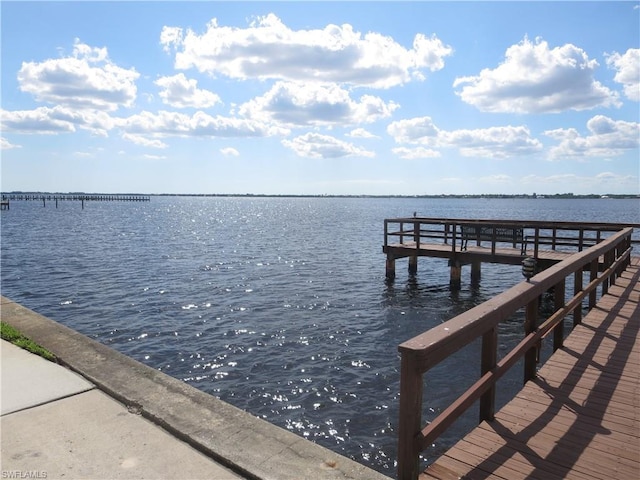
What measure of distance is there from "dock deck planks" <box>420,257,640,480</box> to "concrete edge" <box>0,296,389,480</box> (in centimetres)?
86

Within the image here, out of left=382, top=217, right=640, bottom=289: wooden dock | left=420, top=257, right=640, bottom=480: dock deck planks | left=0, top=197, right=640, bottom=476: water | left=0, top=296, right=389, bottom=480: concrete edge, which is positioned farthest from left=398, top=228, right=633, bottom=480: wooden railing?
left=382, top=217, right=640, bottom=289: wooden dock

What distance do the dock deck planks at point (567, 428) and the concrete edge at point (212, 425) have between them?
86cm

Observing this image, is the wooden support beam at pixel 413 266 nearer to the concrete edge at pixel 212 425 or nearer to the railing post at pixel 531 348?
the railing post at pixel 531 348

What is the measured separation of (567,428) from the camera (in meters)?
4.02

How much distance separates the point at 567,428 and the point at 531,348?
1118mm

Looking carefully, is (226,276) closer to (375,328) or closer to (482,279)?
(375,328)

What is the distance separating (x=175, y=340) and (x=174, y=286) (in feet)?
25.5

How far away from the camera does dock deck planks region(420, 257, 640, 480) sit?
11.1 feet

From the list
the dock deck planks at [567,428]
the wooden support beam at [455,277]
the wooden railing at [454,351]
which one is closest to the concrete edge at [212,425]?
the wooden railing at [454,351]

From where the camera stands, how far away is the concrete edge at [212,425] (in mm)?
3516

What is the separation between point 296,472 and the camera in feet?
11.3

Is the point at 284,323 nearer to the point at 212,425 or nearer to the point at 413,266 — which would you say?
the point at 212,425

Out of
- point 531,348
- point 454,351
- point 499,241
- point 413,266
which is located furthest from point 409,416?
point 413,266

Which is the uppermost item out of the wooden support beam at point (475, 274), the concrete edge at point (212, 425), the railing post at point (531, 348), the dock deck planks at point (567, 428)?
the railing post at point (531, 348)
